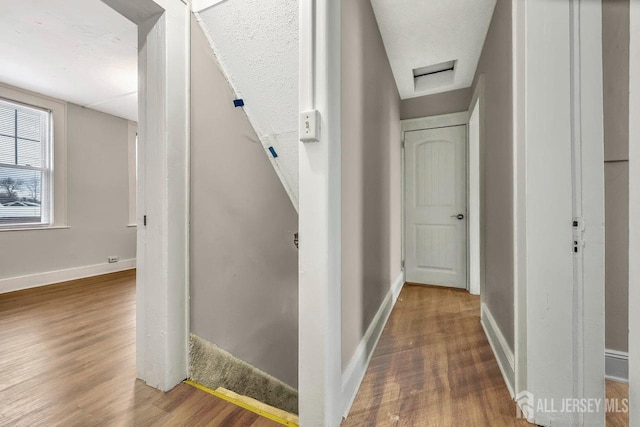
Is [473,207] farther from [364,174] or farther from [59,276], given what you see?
[59,276]

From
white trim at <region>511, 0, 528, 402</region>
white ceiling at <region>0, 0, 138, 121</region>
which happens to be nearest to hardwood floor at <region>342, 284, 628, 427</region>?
white trim at <region>511, 0, 528, 402</region>

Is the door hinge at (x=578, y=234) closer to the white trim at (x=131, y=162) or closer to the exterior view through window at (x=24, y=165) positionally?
the exterior view through window at (x=24, y=165)

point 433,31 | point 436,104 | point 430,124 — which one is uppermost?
point 433,31

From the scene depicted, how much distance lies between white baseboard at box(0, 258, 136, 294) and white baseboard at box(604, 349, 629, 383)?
17.5 feet

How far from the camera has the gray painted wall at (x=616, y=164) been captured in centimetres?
137

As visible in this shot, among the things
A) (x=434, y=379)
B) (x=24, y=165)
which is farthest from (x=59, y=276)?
(x=434, y=379)

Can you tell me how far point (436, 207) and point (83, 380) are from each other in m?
3.32

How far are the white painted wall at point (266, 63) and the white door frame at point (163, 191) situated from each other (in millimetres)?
214

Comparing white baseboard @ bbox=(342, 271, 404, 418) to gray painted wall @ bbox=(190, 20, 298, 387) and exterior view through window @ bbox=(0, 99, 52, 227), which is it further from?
exterior view through window @ bbox=(0, 99, 52, 227)

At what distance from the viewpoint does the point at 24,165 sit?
3.29m

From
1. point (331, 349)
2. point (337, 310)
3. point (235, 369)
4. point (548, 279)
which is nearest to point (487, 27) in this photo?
point (548, 279)

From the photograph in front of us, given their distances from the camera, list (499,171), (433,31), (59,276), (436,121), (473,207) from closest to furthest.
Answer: (499,171), (433,31), (473,207), (436,121), (59,276)

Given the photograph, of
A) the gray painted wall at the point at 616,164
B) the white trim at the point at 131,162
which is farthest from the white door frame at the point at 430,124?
the white trim at the point at 131,162

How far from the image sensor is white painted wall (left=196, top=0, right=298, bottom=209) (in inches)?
48.8
